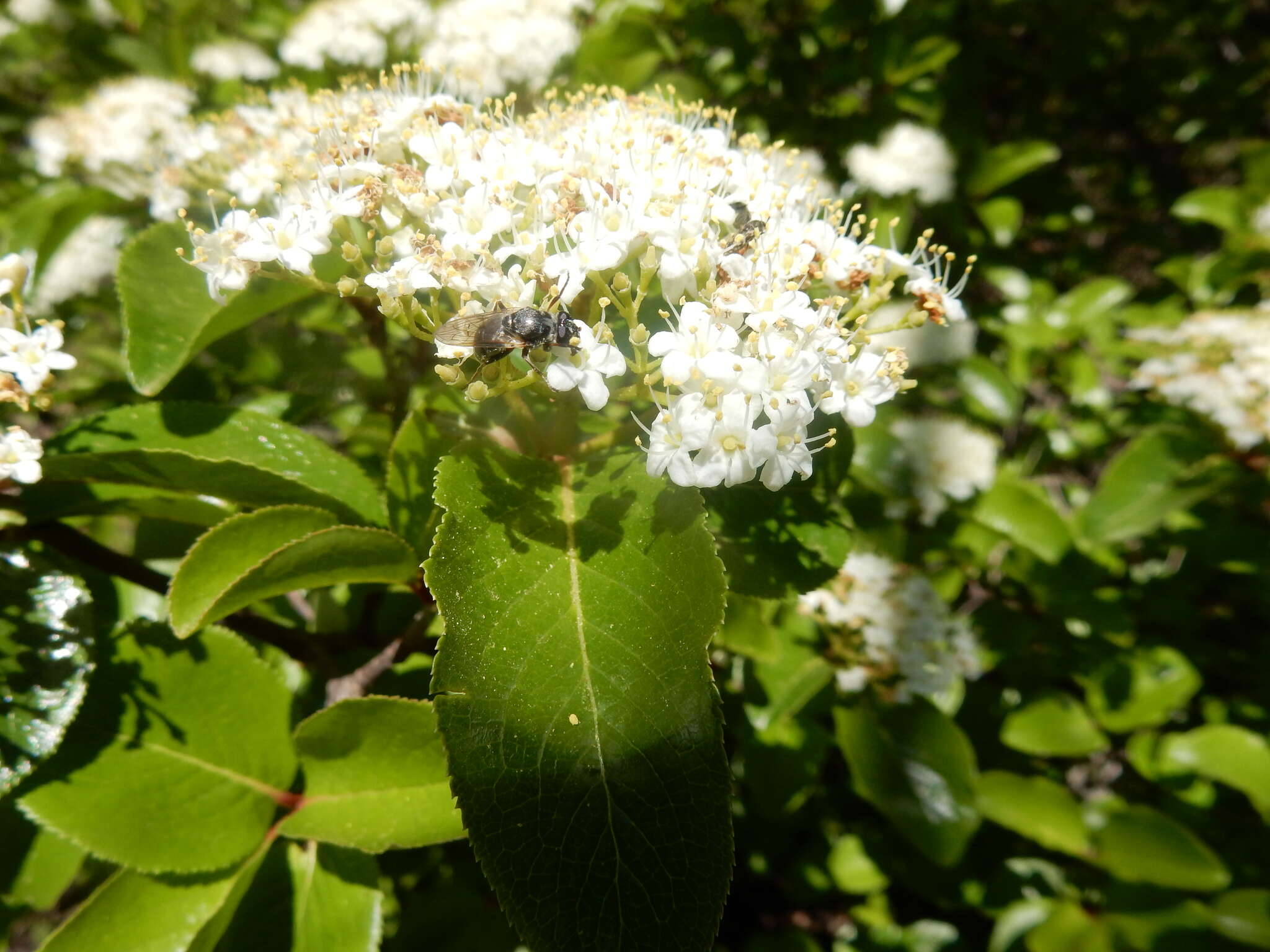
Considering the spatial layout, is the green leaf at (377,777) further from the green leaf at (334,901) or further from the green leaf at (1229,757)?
the green leaf at (1229,757)

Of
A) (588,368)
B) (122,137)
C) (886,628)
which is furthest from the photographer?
(122,137)

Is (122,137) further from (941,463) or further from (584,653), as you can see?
(941,463)

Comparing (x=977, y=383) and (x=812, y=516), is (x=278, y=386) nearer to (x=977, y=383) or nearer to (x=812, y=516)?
(x=812, y=516)

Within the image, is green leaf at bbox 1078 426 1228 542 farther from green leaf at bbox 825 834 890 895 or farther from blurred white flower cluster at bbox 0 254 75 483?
blurred white flower cluster at bbox 0 254 75 483

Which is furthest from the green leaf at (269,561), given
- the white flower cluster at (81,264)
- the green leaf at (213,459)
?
the white flower cluster at (81,264)

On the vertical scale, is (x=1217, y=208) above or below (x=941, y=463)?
above

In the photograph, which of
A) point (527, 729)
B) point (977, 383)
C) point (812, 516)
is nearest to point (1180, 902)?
point (977, 383)

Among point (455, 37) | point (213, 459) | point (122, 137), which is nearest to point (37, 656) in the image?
point (213, 459)

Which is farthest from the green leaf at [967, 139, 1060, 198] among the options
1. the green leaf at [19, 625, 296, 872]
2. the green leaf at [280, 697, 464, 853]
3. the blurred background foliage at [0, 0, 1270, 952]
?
the green leaf at [19, 625, 296, 872]

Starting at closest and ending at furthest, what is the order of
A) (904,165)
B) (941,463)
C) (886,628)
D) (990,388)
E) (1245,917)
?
(886,628)
(1245,917)
(941,463)
(990,388)
(904,165)
